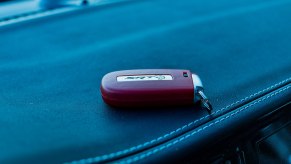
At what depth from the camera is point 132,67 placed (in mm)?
767

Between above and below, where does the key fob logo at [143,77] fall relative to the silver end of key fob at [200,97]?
above

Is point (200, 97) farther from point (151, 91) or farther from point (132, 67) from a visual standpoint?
point (132, 67)

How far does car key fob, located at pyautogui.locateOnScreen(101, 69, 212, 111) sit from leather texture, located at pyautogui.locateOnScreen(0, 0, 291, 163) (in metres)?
0.02

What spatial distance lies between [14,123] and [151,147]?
0.22 m

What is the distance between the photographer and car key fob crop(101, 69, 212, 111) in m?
0.58

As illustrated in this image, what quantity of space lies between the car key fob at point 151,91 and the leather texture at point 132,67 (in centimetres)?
2

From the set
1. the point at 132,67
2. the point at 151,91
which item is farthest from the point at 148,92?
the point at 132,67

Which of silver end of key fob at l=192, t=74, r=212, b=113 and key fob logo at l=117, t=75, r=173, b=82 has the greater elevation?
key fob logo at l=117, t=75, r=173, b=82

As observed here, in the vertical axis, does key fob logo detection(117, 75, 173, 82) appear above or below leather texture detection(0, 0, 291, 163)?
above

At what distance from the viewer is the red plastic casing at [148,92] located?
578 mm

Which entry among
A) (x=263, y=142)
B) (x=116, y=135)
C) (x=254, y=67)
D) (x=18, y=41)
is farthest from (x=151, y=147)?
(x=18, y=41)

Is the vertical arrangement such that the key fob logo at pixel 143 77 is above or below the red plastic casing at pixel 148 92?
above

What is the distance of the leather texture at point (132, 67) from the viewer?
0.53m

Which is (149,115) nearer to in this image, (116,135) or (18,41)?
(116,135)
